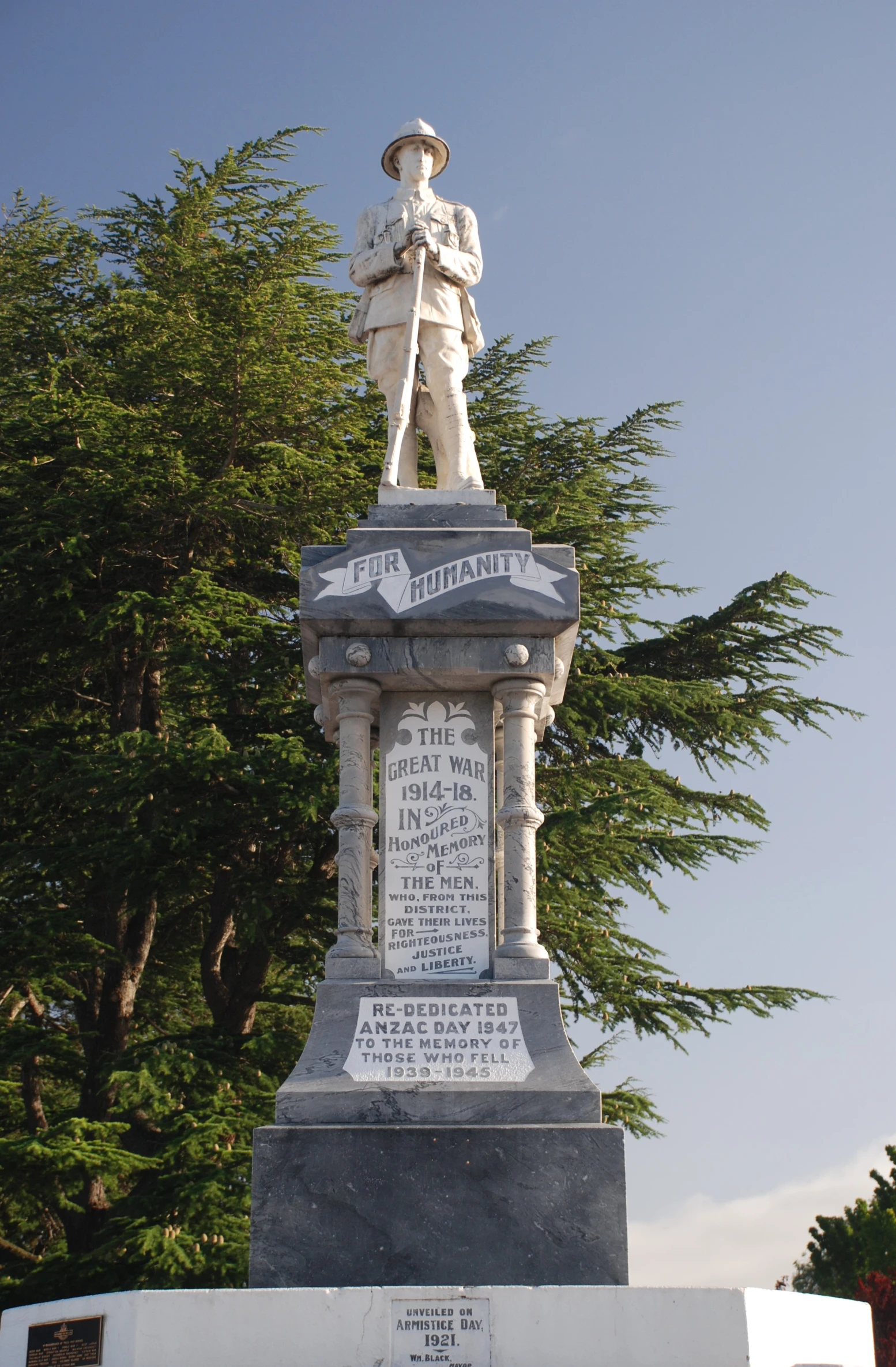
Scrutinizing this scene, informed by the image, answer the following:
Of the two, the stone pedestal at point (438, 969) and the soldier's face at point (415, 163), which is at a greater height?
the soldier's face at point (415, 163)

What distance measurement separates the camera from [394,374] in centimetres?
964

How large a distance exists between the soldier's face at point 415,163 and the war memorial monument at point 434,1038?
0.02 meters

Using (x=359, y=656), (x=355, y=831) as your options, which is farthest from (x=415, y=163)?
(x=355, y=831)

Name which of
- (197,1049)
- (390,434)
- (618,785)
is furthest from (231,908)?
(390,434)

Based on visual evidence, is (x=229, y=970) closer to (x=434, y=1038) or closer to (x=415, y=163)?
(x=434, y=1038)

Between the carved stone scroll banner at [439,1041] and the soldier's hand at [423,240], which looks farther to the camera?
the soldier's hand at [423,240]

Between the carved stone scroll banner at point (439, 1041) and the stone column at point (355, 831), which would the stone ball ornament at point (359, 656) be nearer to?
the stone column at point (355, 831)

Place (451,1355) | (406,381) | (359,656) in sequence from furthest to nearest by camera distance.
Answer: (406,381) < (359,656) < (451,1355)

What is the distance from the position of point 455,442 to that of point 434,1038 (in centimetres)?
384

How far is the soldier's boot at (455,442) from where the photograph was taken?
9.45 meters

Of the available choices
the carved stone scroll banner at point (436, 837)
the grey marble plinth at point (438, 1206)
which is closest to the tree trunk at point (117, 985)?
the carved stone scroll banner at point (436, 837)

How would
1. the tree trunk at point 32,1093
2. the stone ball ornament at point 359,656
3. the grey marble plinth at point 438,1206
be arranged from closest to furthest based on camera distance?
the grey marble plinth at point 438,1206
the stone ball ornament at point 359,656
the tree trunk at point 32,1093

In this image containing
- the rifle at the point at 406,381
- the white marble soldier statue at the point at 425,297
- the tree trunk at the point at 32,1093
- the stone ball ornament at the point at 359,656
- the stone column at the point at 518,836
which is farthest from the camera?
the tree trunk at the point at 32,1093

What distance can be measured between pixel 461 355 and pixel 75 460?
699cm
